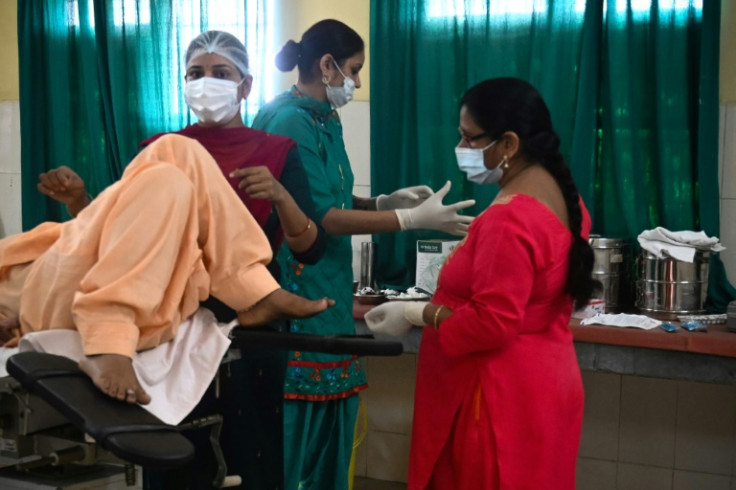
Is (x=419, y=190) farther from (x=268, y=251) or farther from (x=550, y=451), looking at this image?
(x=268, y=251)

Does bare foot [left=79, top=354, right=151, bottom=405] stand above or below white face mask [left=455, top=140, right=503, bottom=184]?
below

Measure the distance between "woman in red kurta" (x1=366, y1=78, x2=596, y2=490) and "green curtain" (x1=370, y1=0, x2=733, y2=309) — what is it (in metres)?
1.24

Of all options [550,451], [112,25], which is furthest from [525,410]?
[112,25]

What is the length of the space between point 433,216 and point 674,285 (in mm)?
1026

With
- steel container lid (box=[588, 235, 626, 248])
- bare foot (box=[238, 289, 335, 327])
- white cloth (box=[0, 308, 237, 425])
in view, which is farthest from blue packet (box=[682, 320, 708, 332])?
white cloth (box=[0, 308, 237, 425])

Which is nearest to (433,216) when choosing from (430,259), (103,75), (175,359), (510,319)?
(510,319)

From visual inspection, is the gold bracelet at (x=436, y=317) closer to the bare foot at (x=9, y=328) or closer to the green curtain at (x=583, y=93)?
the bare foot at (x=9, y=328)

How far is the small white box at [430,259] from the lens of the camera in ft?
10.0

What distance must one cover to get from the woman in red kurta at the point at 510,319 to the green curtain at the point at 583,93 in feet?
4.07

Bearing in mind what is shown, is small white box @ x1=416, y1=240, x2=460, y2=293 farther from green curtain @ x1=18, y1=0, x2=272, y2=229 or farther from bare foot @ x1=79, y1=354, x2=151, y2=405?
bare foot @ x1=79, y1=354, x2=151, y2=405

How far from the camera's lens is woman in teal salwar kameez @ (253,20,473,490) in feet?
7.13

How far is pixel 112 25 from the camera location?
367 cm

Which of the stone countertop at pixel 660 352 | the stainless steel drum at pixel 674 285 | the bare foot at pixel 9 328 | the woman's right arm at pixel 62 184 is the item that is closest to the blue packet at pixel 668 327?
the stone countertop at pixel 660 352

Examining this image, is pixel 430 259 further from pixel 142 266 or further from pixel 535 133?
pixel 142 266
